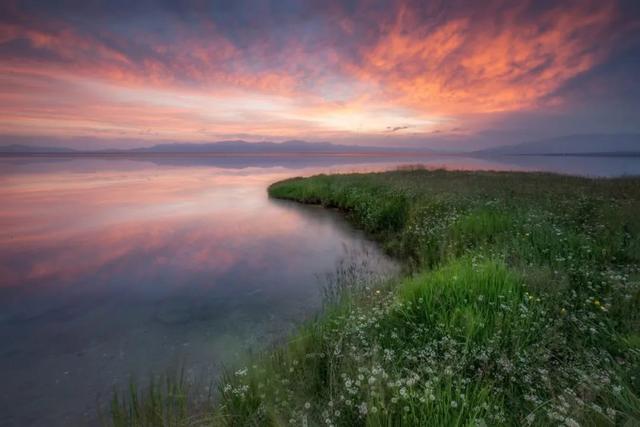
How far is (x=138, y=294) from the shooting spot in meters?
9.38

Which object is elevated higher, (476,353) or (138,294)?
(476,353)

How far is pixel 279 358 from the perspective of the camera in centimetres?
484

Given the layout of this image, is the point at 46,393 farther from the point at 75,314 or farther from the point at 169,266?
the point at 169,266

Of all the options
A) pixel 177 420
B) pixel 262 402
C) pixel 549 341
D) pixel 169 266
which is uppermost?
pixel 549 341

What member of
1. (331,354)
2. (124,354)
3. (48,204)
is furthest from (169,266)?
(48,204)

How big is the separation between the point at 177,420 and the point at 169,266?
8636mm

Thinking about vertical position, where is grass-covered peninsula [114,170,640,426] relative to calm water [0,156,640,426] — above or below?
above

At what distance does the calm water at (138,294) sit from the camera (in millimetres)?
5891

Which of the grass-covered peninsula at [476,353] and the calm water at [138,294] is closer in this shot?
the grass-covered peninsula at [476,353]

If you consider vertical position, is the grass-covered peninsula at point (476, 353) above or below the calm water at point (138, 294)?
above

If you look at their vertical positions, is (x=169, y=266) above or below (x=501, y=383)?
below

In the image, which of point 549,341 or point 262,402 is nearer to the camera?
point 262,402

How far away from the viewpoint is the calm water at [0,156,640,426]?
589 centimetres

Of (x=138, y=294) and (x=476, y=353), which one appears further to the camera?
(x=138, y=294)
